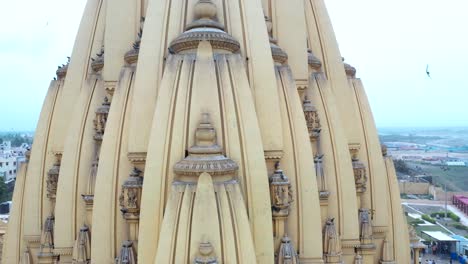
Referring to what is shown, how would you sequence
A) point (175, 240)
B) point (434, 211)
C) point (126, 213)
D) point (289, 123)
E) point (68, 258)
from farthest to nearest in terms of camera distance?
point (434, 211) < point (68, 258) < point (289, 123) < point (126, 213) < point (175, 240)

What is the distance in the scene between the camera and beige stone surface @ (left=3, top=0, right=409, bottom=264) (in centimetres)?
652

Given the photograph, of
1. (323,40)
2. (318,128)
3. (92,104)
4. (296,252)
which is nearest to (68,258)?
(92,104)

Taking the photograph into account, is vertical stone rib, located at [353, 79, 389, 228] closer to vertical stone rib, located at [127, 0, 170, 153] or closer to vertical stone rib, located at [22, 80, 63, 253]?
vertical stone rib, located at [127, 0, 170, 153]

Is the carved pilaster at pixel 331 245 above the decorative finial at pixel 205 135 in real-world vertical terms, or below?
below

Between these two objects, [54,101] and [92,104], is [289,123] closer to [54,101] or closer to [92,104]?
[92,104]

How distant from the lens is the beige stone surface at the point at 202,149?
652cm

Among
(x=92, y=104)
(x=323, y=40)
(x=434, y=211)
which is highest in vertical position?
(x=323, y=40)

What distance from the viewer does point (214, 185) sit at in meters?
6.28

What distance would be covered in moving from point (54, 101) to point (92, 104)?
2.73 m

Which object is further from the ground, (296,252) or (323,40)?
(323,40)

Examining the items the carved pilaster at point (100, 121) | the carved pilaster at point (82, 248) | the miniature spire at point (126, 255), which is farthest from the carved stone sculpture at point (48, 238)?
the miniature spire at point (126, 255)

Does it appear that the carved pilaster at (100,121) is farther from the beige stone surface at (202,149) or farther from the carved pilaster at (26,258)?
the carved pilaster at (26,258)

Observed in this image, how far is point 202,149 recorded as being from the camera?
6.54 metres

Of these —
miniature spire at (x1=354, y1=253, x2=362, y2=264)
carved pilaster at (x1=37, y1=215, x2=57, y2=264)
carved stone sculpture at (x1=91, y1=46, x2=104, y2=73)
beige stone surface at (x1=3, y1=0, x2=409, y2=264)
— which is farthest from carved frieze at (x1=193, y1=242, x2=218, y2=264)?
carved stone sculpture at (x1=91, y1=46, x2=104, y2=73)
